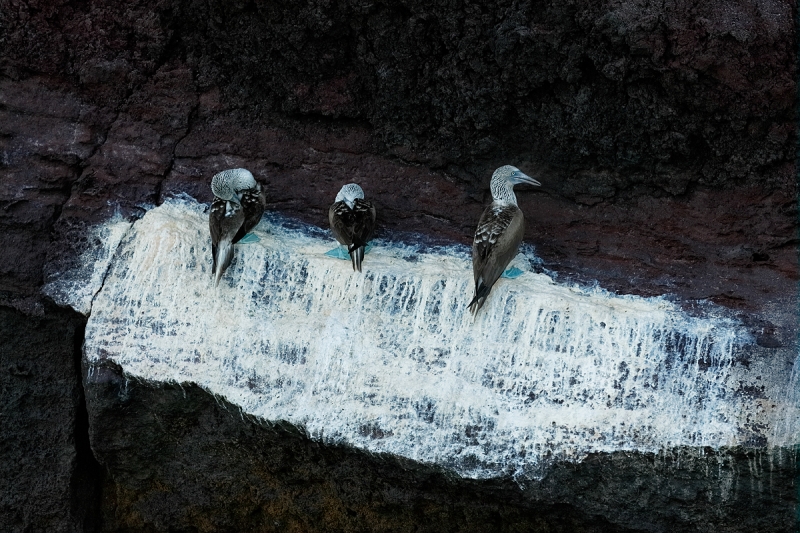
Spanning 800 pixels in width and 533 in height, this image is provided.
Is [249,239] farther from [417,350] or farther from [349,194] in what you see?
[417,350]

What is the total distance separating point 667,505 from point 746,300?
4.67 feet

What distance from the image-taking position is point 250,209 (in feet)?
22.1

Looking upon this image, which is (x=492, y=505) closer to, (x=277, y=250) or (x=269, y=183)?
(x=277, y=250)

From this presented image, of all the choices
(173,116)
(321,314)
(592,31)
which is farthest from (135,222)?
(592,31)

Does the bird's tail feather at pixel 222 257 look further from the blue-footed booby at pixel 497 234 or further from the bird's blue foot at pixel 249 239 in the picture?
the blue-footed booby at pixel 497 234

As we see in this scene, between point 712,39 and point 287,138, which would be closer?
point 712,39

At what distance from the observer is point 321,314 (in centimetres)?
646

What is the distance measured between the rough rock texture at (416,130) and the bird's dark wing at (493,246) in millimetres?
470

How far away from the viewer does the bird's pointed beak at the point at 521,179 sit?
6.75 metres

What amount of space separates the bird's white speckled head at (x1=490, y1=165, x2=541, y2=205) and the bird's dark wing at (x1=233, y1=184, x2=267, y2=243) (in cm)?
170

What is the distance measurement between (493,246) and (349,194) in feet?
3.85

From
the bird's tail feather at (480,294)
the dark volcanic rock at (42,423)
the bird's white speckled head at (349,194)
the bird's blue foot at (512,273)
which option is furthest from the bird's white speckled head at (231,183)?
the bird's blue foot at (512,273)

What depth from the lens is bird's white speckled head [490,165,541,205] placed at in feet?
22.1

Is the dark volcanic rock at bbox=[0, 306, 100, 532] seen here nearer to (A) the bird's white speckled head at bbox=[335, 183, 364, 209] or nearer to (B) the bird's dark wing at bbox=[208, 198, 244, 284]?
(B) the bird's dark wing at bbox=[208, 198, 244, 284]
